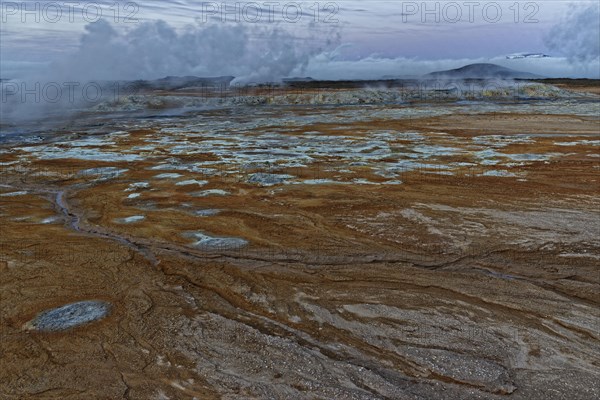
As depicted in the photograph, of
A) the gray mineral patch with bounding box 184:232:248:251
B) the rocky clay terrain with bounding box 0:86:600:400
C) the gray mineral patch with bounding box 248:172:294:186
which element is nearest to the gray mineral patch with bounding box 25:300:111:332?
the rocky clay terrain with bounding box 0:86:600:400

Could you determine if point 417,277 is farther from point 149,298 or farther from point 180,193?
point 180,193

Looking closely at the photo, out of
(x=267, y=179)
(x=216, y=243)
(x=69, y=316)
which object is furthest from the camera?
(x=267, y=179)

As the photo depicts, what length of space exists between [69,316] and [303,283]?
2589 millimetres

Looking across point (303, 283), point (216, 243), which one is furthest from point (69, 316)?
point (303, 283)

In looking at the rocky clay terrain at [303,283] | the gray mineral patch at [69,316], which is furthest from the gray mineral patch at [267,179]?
A: the gray mineral patch at [69,316]

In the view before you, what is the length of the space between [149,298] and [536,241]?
5.42 metres

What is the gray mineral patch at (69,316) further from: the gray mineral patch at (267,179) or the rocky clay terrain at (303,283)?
the gray mineral patch at (267,179)

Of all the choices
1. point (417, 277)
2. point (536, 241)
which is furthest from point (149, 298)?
point (536, 241)

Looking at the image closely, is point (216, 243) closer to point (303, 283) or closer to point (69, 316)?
point (303, 283)

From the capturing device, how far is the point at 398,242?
701cm

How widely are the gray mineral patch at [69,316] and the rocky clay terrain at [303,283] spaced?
0.08 ft

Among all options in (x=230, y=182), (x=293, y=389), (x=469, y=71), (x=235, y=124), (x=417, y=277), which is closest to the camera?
(x=293, y=389)

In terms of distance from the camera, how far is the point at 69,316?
4.93 metres

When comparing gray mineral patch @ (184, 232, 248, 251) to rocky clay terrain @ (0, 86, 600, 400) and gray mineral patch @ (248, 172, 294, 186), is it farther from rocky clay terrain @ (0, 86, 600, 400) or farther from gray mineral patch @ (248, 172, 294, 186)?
gray mineral patch @ (248, 172, 294, 186)
